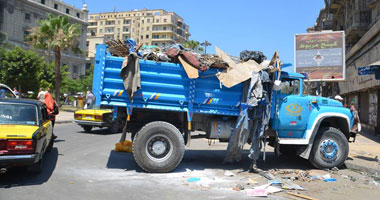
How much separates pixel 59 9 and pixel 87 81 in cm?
2432

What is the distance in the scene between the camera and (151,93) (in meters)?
6.61

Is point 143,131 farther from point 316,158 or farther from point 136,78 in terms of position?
point 316,158

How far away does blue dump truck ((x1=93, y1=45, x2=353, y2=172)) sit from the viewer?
6.54 metres

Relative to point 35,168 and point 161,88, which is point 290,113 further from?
point 35,168

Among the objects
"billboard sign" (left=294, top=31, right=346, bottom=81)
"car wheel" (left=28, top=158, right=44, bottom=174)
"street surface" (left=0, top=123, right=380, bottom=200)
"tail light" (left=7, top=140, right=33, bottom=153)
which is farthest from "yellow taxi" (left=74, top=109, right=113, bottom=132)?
"billboard sign" (left=294, top=31, right=346, bottom=81)

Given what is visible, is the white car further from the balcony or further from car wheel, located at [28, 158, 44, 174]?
the balcony

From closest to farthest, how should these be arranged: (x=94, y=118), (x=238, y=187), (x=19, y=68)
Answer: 1. (x=238, y=187)
2. (x=94, y=118)
3. (x=19, y=68)

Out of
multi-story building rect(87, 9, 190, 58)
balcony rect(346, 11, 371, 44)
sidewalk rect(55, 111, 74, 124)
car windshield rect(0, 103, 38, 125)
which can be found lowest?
sidewalk rect(55, 111, 74, 124)

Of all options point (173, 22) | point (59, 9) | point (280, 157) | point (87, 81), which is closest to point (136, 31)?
point (173, 22)

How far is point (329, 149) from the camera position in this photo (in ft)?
24.7

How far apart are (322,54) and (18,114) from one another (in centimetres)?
1529

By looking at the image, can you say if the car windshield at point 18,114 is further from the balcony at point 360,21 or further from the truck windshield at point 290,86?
the balcony at point 360,21

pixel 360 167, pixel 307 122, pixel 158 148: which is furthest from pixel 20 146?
pixel 360 167

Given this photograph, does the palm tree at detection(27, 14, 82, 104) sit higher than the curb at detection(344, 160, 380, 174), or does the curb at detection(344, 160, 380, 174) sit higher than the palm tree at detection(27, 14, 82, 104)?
the palm tree at detection(27, 14, 82, 104)
